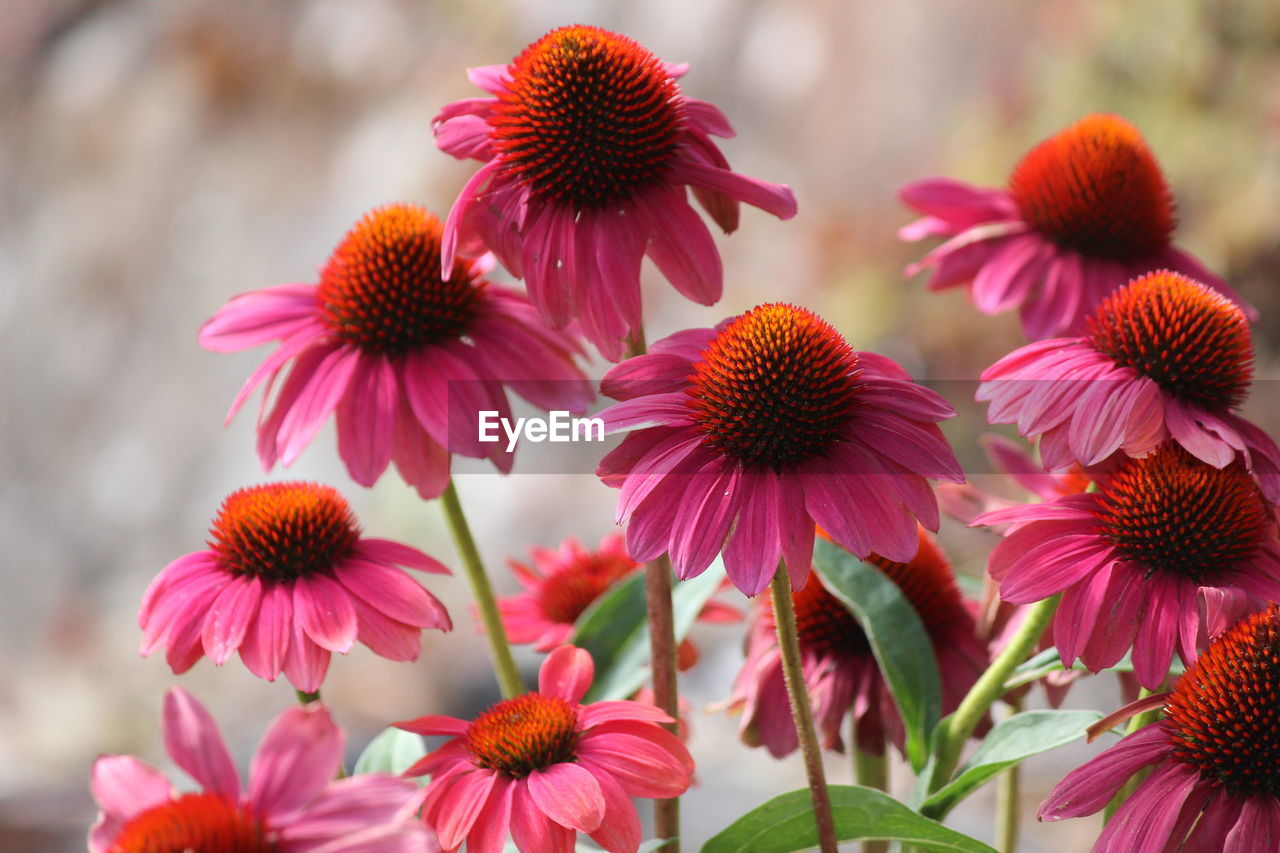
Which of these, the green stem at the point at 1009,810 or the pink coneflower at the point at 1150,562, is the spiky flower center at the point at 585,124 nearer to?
the pink coneflower at the point at 1150,562

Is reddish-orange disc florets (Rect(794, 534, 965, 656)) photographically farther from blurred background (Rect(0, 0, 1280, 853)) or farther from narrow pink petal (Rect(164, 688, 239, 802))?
blurred background (Rect(0, 0, 1280, 853))

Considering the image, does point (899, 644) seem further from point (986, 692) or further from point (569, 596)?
point (569, 596)

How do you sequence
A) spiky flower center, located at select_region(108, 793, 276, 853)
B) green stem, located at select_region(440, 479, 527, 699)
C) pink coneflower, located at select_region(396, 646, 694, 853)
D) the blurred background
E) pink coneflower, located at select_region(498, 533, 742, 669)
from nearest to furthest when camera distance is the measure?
spiky flower center, located at select_region(108, 793, 276, 853) → pink coneflower, located at select_region(396, 646, 694, 853) → green stem, located at select_region(440, 479, 527, 699) → pink coneflower, located at select_region(498, 533, 742, 669) → the blurred background

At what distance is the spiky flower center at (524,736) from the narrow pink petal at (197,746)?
11 cm

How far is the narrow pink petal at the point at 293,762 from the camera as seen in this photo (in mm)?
349

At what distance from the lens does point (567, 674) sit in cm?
50

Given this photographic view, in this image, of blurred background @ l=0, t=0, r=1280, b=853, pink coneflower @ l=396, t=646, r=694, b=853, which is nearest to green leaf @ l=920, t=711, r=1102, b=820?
pink coneflower @ l=396, t=646, r=694, b=853

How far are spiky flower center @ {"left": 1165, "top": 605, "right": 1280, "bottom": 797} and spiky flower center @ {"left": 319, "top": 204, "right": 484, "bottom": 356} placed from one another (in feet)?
1.16

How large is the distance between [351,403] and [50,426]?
3.99 m

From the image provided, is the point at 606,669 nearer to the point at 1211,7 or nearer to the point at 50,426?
the point at 1211,7

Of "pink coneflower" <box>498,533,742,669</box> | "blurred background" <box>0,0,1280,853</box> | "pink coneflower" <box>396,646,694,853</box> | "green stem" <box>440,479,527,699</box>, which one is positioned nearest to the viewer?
"pink coneflower" <box>396,646,694,853</box>

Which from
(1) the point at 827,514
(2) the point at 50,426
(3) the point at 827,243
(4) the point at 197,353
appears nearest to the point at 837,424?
(1) the point at 827,514

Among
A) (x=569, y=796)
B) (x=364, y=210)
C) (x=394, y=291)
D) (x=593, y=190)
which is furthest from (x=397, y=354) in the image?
(x=364, y=210)

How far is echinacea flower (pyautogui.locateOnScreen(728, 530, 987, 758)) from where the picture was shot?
59cm
